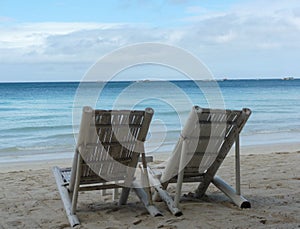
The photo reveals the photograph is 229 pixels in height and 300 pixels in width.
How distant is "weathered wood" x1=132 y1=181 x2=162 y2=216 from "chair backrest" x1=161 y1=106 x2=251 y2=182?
0.26 m

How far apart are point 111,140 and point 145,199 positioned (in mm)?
675

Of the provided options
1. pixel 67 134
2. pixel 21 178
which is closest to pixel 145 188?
pixel 21 178

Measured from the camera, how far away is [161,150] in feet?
32.1

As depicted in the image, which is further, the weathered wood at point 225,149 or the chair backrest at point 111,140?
the weathered wood at point 225,149

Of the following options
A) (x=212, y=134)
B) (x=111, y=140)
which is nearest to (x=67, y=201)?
(x=111, y=140)

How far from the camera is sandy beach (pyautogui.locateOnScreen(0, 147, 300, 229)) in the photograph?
375 centimetres

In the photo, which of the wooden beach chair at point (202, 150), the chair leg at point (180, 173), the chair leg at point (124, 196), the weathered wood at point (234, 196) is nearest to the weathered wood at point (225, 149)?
the wooden beach chair at point (202, 150)

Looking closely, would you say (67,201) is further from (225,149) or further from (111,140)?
(225,149)

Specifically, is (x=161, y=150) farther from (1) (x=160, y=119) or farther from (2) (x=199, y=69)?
(1) (x=160, y=119)

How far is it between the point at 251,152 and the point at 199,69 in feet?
17.1

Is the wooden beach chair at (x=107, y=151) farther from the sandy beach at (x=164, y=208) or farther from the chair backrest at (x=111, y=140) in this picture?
the sandy beach at (x=164, y=208)

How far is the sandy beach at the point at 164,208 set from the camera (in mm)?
3750

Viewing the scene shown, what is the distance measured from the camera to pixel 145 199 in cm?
415

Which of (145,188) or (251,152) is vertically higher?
(145,188)
